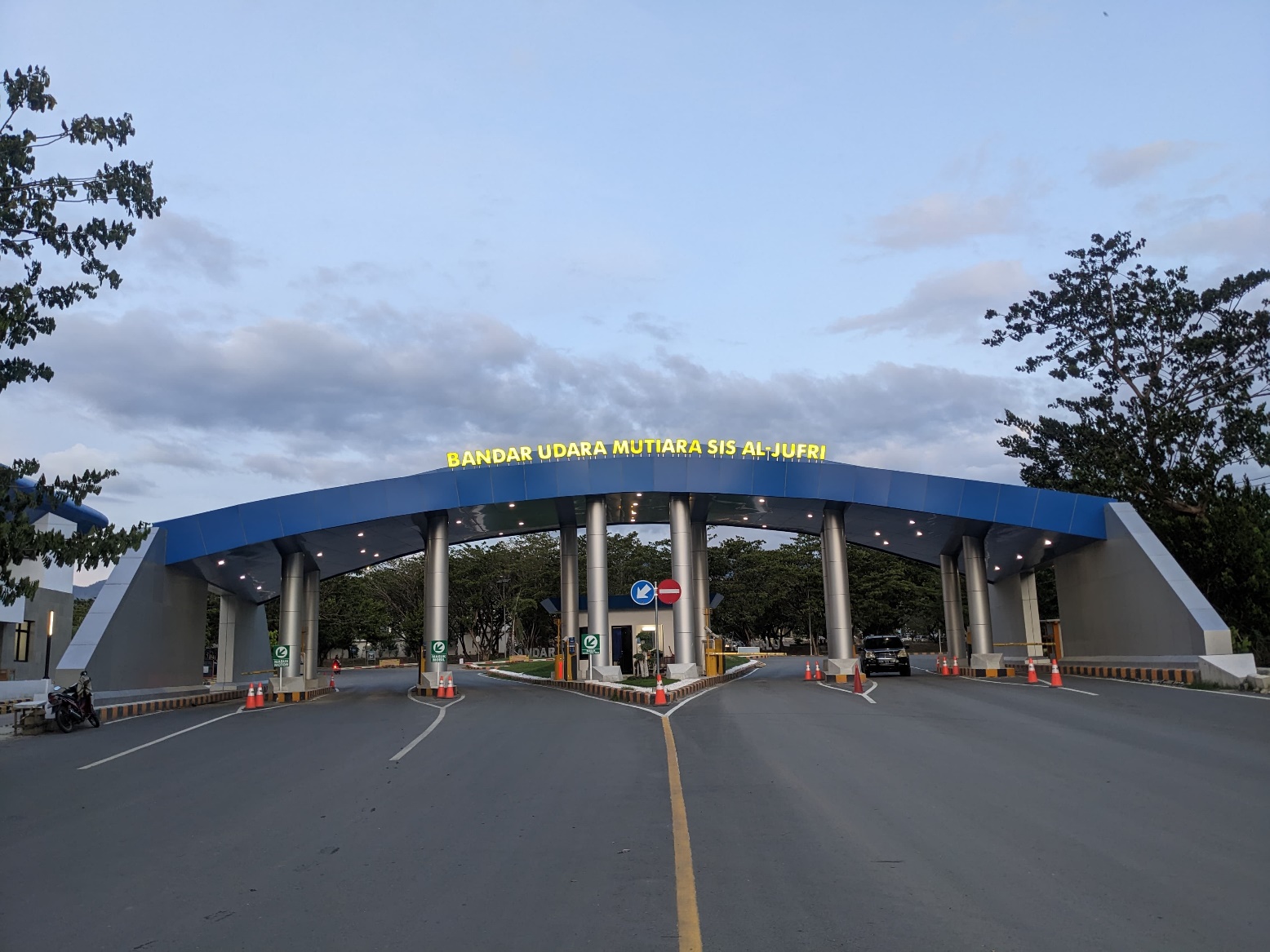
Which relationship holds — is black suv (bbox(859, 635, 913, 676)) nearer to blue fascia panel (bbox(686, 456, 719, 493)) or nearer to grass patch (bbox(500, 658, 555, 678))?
blue fascia panel (bbox(686, 456, 719, 493))

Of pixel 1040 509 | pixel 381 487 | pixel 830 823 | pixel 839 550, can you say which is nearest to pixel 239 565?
pixel 381 487

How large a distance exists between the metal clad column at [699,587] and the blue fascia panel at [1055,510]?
12704 millimetres

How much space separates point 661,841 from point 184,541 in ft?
95.0

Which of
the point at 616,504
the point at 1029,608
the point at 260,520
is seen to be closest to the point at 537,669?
the point at 616,504

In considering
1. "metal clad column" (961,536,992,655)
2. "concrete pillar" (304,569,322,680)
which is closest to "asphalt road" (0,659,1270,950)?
"metal clad column" (961,536,992,655)

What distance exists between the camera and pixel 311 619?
136 feet

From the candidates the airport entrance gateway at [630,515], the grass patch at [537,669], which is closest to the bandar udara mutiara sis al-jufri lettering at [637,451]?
the airport entrance gateway at [630,515]

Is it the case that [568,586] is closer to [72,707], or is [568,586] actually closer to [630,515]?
[630,515]

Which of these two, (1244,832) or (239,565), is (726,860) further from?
(239,565)

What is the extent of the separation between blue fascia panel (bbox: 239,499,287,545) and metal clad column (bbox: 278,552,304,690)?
4228 mm

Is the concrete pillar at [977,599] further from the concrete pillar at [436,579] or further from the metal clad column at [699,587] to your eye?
the concrete pillar at [436,579]

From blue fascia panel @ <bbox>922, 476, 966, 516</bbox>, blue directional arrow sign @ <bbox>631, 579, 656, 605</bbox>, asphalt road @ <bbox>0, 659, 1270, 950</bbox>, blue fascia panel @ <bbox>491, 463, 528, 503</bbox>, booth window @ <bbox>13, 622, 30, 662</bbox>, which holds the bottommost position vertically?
asphalt road @ <bbox>0, 659, 1270, 950</bbox>

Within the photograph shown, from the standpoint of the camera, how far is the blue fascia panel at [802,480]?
1364 inches

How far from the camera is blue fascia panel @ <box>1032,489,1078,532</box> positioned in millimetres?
32312
